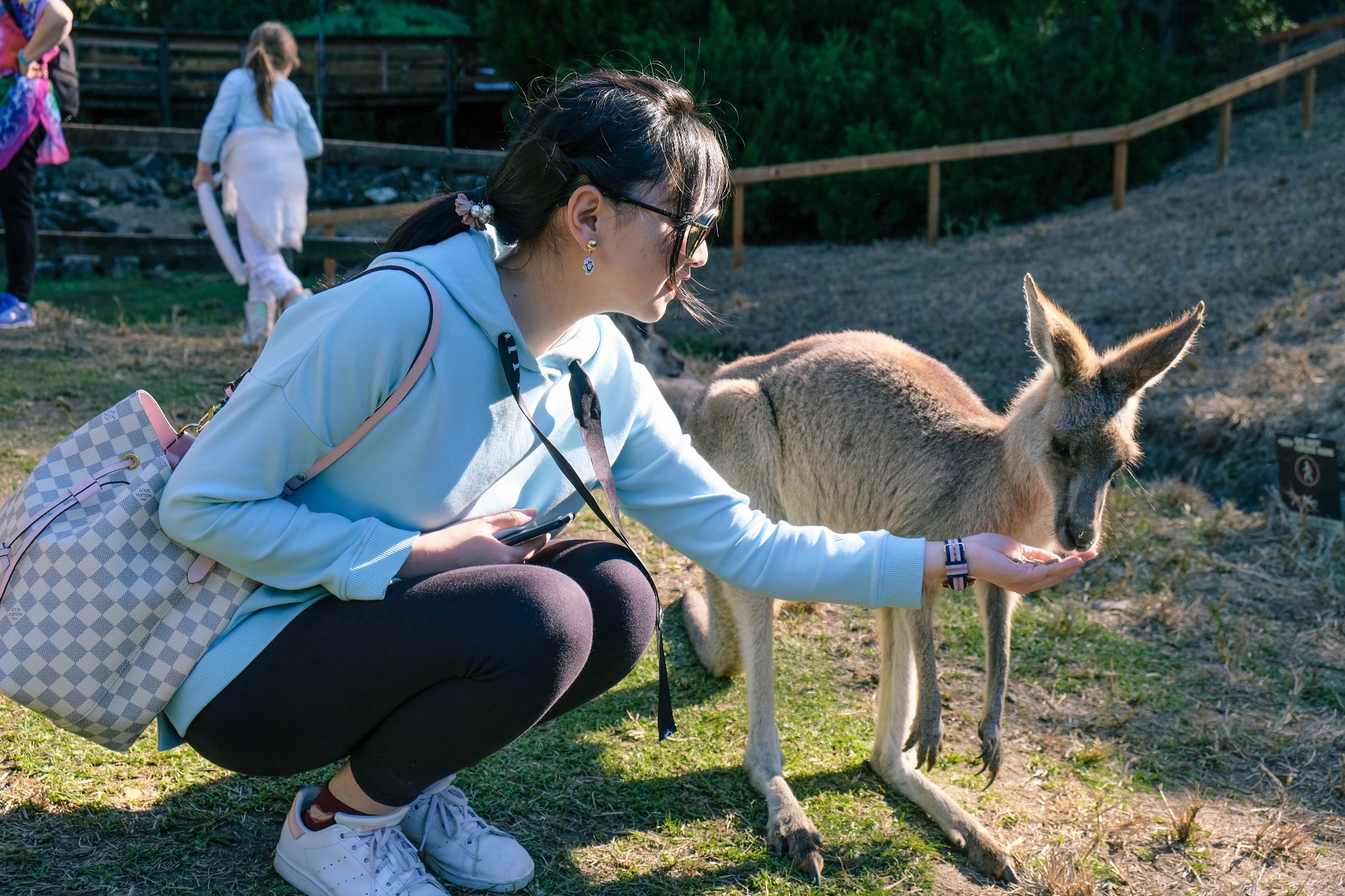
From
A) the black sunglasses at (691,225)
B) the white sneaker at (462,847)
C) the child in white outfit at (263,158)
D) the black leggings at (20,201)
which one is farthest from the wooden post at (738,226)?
the white sneaker at (462,847)

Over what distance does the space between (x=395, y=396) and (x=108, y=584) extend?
1.86 feet

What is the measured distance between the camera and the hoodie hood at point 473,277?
213cm

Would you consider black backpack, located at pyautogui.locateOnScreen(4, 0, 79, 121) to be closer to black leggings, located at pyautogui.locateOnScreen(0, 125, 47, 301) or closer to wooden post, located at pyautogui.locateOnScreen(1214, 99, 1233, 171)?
black leggings, located at pyautogui.locateOnScreen(0, 125, 47, 301)

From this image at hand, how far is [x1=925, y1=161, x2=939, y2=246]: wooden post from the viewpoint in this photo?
11.0 meters

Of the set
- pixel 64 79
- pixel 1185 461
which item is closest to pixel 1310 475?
pixel 1185 461

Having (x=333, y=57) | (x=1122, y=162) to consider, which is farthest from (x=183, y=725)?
(x=333, y=57)

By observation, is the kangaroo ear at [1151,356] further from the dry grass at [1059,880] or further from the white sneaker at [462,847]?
the white sneaker at [462,847]

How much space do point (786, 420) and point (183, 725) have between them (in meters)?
2.00

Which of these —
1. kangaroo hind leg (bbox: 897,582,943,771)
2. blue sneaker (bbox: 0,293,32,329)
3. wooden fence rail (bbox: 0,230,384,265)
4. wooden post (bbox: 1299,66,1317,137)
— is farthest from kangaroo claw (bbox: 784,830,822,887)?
wooden post (bbox: 1299,66,1317,137)

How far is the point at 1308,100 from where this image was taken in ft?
41.3

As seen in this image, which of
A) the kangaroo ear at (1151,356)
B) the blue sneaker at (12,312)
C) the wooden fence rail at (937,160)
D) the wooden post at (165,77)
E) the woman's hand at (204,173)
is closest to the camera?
the kangaroo ear at (1151,356)

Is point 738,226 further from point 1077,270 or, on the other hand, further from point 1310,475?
point 1310,475

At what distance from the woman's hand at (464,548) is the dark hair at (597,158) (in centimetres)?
55

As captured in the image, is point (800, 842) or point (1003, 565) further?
point (800, 842)
